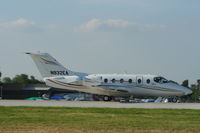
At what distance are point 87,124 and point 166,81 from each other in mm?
26528

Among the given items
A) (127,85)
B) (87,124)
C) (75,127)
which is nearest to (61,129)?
(75,127)

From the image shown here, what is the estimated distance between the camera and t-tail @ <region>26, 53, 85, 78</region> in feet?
146

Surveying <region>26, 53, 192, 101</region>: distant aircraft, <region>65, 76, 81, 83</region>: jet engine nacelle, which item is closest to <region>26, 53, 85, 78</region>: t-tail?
<region>26, 53, 192, 101</region>: distant aircraft

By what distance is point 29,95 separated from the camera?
9956 cm

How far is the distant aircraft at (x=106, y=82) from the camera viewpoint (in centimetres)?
4278

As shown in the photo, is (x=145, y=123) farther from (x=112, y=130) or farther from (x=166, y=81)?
(x=166, y=81)

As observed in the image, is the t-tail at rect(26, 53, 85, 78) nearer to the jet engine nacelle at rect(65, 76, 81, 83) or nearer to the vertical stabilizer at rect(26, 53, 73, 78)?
the vertical stabilizer at rect(26, 53, 73, 78)

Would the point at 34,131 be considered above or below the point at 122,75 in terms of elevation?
below

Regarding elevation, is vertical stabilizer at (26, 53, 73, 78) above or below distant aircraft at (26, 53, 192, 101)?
above

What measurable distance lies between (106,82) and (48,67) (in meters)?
6.04

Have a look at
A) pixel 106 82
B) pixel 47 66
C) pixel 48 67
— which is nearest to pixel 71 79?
pixel 48 67

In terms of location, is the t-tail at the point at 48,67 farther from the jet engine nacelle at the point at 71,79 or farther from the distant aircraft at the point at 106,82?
the jet engine nacelle at the point at 71,79

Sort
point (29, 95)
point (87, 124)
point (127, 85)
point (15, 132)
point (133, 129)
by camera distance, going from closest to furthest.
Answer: point (15, 132) → point (133, 129) → point (87, 124) → point (127, 85) → point (29, 95)

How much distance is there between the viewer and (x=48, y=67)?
44.6m
